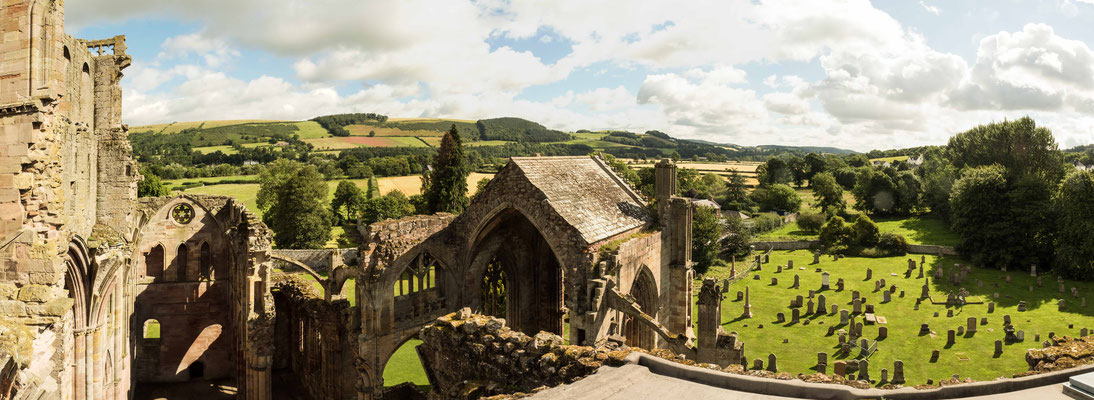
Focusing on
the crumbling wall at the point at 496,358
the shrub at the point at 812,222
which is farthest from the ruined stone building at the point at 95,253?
the shrub at the point at 812,222

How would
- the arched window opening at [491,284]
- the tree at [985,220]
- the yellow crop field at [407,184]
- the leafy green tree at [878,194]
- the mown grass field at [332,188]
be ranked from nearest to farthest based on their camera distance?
the arched window opening at [491,284] < the tree at [985,220] < the mown grass field at [332,188] < the leafy green tree at [878,194] < the yellow crop field at [407,184]

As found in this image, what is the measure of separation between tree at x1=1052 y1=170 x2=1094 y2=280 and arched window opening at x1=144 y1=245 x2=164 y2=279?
51.7 metres

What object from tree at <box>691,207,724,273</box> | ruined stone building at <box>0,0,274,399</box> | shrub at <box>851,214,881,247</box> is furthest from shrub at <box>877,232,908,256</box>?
ruined stone building at <box>0,0,274,399</box>

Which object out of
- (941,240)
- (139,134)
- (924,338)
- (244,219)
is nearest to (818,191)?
(941,240)

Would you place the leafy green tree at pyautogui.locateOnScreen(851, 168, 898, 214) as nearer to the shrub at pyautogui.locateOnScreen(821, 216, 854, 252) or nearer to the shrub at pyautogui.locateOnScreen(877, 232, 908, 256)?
the shrub at pyautogui.locateOnScreen(877, 232, 908, 256)

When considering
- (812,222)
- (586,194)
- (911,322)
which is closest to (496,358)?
(586,194)

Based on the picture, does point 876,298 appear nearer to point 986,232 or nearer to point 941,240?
point 986,232

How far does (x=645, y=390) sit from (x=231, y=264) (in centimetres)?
1902

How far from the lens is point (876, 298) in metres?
36.2

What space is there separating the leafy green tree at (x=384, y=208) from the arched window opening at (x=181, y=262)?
34490 millimetres

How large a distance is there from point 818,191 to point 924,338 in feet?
145

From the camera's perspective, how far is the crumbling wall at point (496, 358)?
7.47 m

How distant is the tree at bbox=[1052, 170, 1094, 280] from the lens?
37688 mm

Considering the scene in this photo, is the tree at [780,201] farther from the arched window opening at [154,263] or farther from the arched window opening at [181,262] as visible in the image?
the arched window opening at [154,263]
